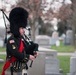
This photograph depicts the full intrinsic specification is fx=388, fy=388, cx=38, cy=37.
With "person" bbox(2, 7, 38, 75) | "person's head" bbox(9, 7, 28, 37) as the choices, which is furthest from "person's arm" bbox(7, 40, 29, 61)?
"person's head" bbox(9, 7, 28, 37)

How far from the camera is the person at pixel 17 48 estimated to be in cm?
696

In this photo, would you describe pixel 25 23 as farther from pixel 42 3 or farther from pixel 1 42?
pixel 1 42

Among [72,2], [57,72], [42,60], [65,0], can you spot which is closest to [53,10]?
[65,0]

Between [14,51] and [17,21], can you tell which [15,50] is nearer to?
[14,51]

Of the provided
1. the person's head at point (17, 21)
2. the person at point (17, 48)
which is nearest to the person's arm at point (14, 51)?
the person at point (17, 48)

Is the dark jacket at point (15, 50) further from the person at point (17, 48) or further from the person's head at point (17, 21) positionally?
the person's head at point (17, 21)

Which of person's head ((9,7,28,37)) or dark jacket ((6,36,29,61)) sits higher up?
person's head ((9,7,28,37))

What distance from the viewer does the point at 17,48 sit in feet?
22.9

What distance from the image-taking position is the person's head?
7176 mm

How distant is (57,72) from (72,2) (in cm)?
1400

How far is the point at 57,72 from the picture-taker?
1274cm

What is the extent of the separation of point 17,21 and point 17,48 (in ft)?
2.10

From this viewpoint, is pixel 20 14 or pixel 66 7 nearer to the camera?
pixel 20 14

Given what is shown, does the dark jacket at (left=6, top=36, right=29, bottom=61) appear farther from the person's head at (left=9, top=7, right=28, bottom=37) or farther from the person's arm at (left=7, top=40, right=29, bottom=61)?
the person's head at (left=9, top=7, right=28, bottom=37)
